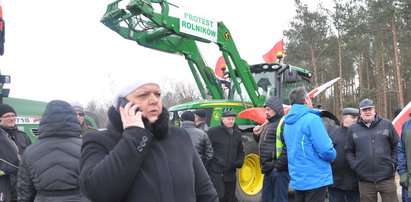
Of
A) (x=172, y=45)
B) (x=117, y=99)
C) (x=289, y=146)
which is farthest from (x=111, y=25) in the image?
(x=117, y=99)

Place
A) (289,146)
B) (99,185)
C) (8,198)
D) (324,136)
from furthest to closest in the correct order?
(289,146) < (324,136) < (8,198) < (99,185)

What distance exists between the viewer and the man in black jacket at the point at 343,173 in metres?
Answer: 5.14

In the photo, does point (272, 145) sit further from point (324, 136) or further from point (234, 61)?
point (234, 61)

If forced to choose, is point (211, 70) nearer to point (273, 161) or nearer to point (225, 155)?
point (225, 155)

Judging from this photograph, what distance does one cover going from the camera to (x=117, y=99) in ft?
5.97

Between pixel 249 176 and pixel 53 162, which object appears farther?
pixel 249 176

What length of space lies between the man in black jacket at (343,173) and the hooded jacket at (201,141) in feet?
5.95

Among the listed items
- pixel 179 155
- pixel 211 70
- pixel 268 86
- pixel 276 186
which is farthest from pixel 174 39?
pixel 179 155

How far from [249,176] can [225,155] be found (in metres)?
1.54

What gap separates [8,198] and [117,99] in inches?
95.5

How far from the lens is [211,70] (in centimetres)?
830

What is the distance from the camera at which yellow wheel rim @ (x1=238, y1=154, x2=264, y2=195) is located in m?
7.06

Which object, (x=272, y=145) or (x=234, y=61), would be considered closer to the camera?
(x=272, y=145)

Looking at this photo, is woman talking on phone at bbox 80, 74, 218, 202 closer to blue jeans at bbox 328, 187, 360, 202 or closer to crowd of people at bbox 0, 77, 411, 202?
crowd of people at bbox 0, 77, 411, 202
